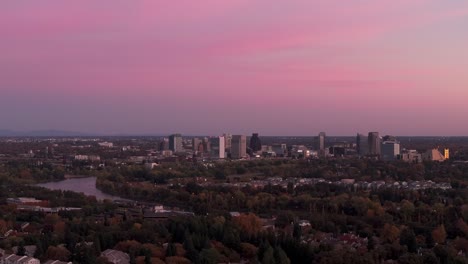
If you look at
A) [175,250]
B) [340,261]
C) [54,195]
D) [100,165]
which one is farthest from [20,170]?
[340,261]

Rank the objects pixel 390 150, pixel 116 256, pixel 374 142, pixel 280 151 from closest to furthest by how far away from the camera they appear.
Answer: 1. pixel 116 256
2. pixel 390 150
3. pixel 374 142
4. pixel 280 151

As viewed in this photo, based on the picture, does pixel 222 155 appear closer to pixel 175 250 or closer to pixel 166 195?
Result: pixel 166 195

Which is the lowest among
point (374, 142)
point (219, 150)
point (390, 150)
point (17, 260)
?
point (17, 260)

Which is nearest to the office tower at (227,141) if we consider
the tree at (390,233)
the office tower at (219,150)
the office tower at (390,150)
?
the office tower at (219,150)

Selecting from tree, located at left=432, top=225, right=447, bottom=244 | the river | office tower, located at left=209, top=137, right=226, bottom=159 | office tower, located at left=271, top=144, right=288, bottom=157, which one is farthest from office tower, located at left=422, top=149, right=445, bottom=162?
tree, located at left=432, top=225, right=447, bottom=244

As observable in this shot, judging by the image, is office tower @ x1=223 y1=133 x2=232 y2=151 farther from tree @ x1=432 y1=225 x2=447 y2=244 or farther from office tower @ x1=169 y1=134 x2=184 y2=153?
tree @ x1=432 y1=225 x2=447 y2=244

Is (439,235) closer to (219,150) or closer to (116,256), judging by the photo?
(116,256)

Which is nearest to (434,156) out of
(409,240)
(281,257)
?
(409,240)

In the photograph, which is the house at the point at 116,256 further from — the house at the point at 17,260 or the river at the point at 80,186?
the river at the point at 80,186
